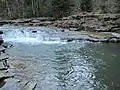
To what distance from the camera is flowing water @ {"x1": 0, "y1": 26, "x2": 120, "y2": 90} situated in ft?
58.4

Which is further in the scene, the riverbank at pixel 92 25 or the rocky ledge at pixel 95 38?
the riverbank at pixel 92 25

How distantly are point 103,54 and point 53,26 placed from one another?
22.3 m

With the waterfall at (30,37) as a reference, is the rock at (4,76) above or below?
above

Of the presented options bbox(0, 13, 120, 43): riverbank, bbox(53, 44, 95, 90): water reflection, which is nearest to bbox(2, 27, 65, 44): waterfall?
bbox(0, 13, 120, 43): riverbank

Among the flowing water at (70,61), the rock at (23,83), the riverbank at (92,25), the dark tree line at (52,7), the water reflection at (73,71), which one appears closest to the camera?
the rock at (23,83)

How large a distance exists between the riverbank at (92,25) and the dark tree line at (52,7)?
16.4ft

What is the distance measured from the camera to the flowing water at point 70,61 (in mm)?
17812

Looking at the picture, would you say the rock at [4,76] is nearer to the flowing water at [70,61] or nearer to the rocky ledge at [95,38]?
the flowing water at [70,61]

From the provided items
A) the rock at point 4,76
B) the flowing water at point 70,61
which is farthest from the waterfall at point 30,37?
the rock at point 4,76

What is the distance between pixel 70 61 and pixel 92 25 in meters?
20.4

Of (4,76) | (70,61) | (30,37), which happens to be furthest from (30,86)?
(30,37)

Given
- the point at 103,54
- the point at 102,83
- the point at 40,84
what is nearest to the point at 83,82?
the point at 102,83

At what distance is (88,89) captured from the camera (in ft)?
54.9

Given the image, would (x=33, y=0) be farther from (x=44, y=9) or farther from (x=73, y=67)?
(x=73, y=67)
